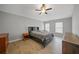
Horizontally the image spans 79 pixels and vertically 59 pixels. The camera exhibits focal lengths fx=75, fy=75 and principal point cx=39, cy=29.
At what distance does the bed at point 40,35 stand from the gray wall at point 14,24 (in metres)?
0.10

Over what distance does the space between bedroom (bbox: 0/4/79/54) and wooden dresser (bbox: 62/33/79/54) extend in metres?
0.07

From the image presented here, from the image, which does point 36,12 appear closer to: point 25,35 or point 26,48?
point 25,35

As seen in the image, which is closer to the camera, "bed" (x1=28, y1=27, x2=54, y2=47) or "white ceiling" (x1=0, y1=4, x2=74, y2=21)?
"white ceiling" (x1=0, y1=4, x2=74, y2=21)

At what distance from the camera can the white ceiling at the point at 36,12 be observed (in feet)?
4.49

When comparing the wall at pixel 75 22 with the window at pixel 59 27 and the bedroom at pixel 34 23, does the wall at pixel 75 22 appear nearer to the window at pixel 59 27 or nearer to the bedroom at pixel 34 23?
the bedroom at pixel 34 23

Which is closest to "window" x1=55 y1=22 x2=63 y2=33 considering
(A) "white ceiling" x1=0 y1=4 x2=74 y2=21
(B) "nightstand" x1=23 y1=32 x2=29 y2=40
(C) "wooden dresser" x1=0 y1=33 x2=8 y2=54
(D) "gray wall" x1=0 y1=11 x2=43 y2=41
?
(A) "white ceiling" x1=0 y1=4 x2=74 y2=21

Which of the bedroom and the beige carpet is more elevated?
the bedroom

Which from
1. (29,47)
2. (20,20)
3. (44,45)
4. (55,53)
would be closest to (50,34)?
(44,45)

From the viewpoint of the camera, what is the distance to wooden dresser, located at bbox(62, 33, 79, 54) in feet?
4.36

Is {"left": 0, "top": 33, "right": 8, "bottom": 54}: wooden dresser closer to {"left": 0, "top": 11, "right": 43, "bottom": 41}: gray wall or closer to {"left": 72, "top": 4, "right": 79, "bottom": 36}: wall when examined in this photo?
{"left": 0, "top": 11, "right": 43, "bottom": 41}: gray wall

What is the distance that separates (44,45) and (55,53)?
0.28 m

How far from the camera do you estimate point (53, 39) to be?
1603 millimetres

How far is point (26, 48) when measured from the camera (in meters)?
1.44

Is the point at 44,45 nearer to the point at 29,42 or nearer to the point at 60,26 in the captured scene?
the point at 29,42
